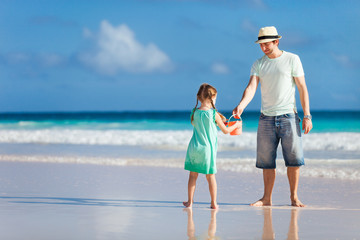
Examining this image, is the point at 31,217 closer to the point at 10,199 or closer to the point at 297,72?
the point at 10,199

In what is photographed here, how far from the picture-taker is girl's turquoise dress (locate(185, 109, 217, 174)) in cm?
452

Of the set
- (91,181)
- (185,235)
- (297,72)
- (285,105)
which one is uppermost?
(297,72)

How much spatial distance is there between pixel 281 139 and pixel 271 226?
1.07 m

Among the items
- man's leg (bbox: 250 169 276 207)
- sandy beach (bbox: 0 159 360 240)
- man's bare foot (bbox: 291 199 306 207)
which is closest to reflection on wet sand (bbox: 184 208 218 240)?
sandy beach (bbox: 0 159 360 240)

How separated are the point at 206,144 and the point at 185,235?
1.20 m

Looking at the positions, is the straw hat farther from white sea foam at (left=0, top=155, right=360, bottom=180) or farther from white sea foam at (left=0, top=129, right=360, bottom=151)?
white sea foam at (left=0, top=129, right=360, bottom=151)

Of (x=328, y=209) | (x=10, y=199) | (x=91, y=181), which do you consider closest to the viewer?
(x=328, y=209)

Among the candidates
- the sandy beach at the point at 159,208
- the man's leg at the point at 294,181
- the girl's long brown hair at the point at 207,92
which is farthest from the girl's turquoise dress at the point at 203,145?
the man's leg at the point at 294,181

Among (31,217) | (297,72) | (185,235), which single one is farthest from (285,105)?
(31,217)

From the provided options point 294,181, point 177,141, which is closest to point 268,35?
point 294,181

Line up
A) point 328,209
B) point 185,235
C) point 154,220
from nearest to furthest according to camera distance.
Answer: point 185,235 < point 154,220 < point 328,209

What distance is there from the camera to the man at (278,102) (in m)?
4.50

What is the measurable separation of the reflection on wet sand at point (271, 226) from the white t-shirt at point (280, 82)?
2.89 feet

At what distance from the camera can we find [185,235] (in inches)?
139
